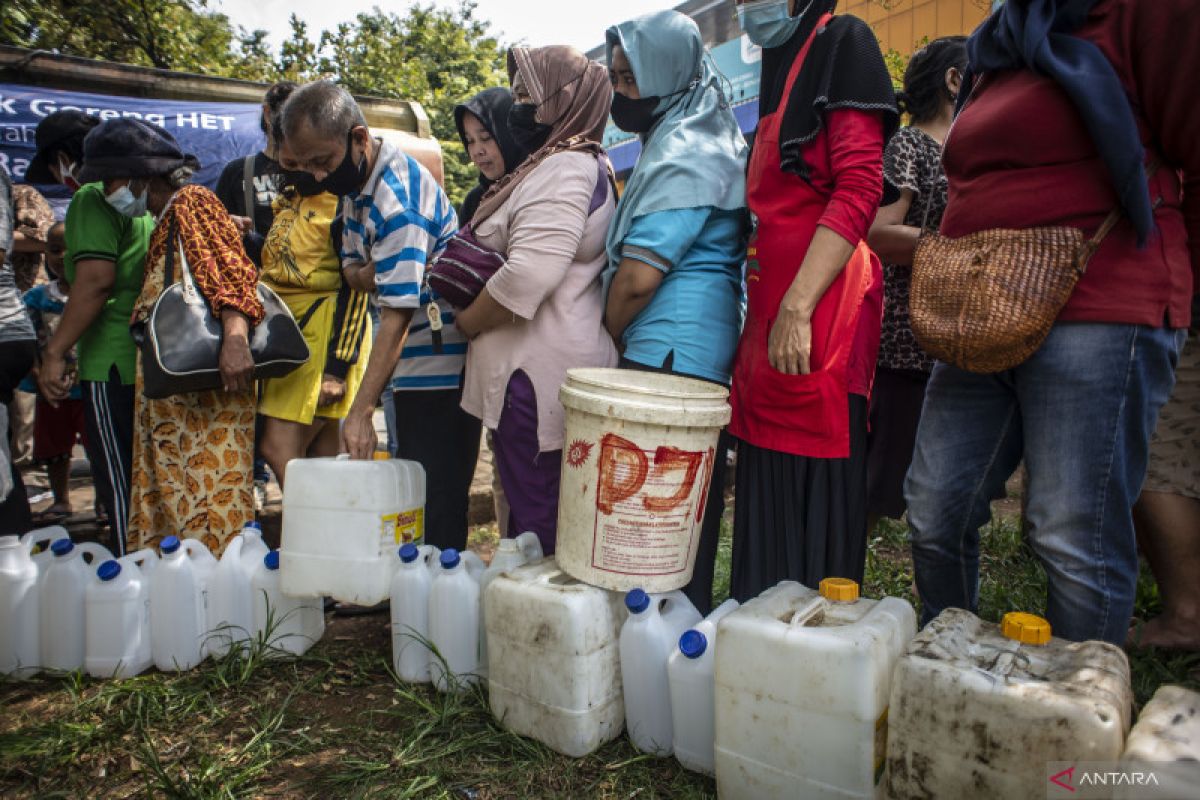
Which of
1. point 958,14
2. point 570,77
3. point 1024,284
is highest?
point 958,14

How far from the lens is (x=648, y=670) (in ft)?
6.49

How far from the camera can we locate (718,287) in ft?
7.66

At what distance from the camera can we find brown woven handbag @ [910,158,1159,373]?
5.33ft

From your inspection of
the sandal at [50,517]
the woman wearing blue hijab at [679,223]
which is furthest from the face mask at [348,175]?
the sandal at [50,517]

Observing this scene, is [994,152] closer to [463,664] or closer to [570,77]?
[570,77]

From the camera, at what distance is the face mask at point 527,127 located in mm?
2750

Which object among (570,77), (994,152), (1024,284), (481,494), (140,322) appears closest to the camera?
(1024,284)

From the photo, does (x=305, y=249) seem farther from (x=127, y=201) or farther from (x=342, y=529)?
(x=342, y=529)

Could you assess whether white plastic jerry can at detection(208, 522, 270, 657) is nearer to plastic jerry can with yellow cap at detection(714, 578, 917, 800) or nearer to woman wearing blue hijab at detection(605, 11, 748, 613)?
woman wearing blue hijab at detection(605, 11, 748, 613)

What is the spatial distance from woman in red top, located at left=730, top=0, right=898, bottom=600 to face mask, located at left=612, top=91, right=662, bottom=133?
0.35m

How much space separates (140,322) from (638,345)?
80.2 inches

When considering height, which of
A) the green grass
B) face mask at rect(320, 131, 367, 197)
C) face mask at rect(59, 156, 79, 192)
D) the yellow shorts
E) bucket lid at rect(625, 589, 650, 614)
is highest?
face mask at rect(59, 156, 79, 192)

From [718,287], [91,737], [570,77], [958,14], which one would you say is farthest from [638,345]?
[958,14]

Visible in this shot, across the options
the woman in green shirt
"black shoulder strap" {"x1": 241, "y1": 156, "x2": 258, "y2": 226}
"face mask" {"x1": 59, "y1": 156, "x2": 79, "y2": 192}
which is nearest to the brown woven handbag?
the woman in green shirt
